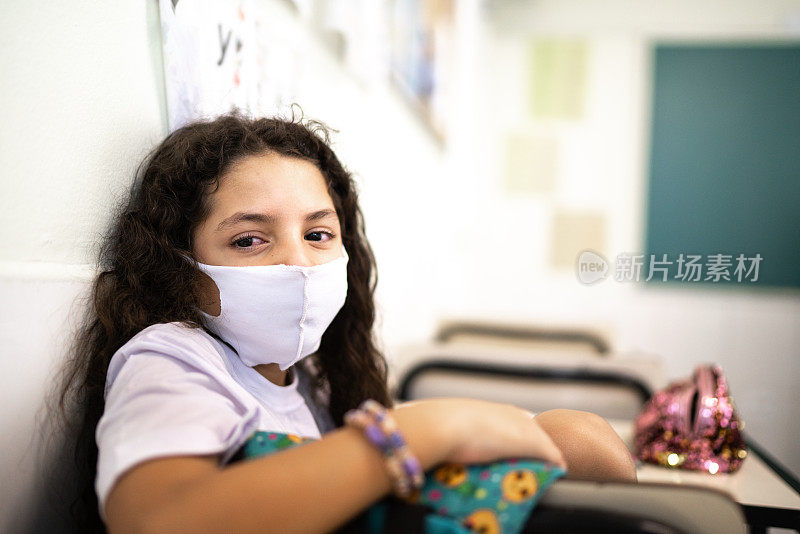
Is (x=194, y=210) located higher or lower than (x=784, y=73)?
lower

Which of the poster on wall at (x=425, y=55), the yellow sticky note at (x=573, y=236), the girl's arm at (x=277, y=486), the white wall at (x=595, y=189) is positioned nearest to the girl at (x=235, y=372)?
the girl's arm at (x=277, y=486)

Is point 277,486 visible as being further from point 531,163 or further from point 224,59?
point 531,163

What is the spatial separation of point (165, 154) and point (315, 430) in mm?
352

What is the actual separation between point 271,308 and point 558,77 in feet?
8.99

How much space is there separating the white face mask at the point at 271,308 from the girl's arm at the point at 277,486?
191 millimetres

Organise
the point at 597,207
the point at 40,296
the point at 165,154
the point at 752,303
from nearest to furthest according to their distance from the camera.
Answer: the point at 40,296 → the point at 165,154 → the point at 752,303 → the point at 597,207

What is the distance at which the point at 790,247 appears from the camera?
3.83ft

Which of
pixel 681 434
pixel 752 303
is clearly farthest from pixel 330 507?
pixel 752 303

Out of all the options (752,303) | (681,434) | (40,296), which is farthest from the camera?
(752,303)

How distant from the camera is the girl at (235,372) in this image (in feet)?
1.30

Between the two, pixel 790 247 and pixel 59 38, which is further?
Answer: pixel 790 247

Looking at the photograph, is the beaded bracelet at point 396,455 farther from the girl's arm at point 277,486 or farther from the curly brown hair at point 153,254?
the curly brown hair at point 153,254

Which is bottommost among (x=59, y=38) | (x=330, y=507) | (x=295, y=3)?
(x=330, y=507)

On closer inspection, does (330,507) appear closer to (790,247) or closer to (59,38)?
(59,38)
